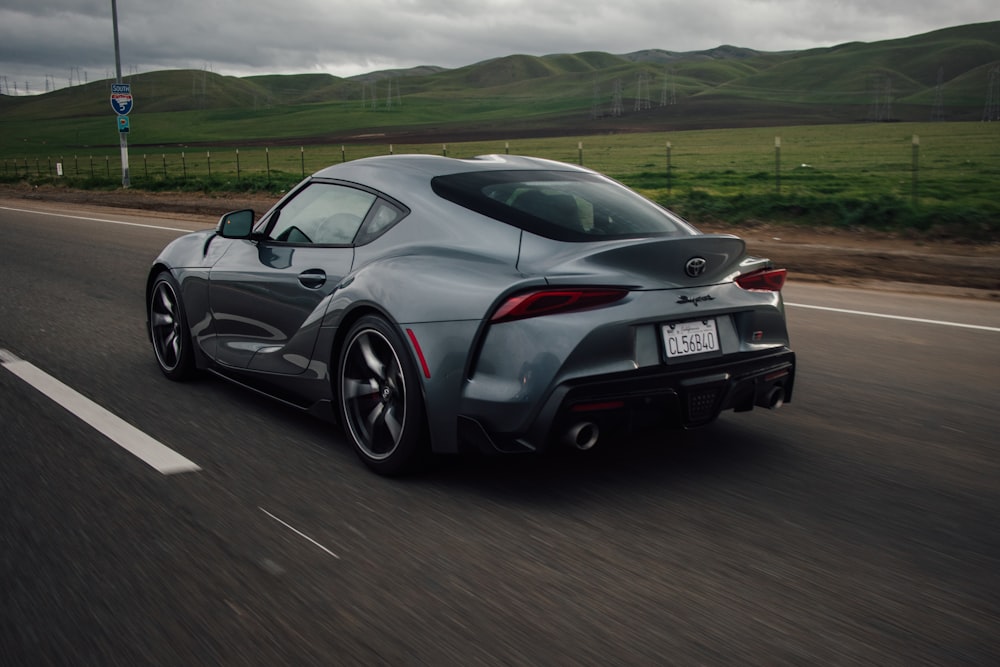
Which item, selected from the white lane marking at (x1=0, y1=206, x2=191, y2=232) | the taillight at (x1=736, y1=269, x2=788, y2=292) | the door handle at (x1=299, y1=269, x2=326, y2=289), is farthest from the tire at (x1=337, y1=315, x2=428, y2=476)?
the white lane marking at (x1=0, y1=206, x2=191, y2=232)

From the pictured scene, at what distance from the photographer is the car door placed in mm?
4754

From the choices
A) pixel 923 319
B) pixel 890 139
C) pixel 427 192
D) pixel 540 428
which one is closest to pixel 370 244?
pixel 427 192

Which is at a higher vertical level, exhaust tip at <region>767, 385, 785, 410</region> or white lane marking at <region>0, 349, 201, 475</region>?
exhaust tip at <region>767, 385, 785, 410</region>

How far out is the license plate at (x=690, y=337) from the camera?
398 cm

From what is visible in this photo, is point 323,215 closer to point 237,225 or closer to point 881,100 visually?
point 237,225

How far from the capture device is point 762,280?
4.48 meters

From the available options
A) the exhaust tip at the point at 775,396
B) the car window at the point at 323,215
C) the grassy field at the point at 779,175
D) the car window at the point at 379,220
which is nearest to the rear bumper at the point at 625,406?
the exhaust tip at the point at 775,396

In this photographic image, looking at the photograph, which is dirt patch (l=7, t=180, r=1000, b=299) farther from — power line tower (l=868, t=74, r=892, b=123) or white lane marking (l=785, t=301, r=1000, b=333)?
power line tower (l=868, t=74, r=892, b=123)

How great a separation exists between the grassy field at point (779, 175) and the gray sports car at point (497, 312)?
38.8 feet

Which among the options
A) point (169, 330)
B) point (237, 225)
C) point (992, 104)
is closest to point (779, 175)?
point (169, 330)

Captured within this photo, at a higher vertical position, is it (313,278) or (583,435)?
(313,278)

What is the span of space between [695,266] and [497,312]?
88cm

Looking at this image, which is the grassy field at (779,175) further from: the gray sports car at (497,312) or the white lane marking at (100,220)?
the gray sports car at (497,312)

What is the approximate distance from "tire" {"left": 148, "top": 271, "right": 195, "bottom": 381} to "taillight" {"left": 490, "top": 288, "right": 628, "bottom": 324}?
2906 millimetres
